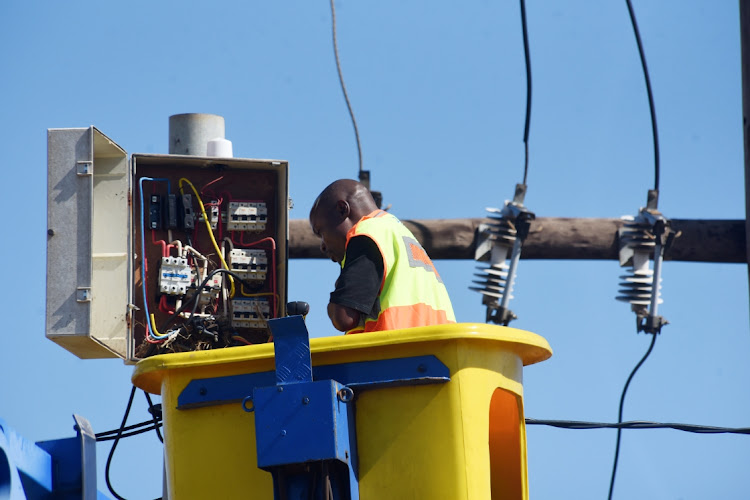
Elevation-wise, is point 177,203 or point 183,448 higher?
point 177,203

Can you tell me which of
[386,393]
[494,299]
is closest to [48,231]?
[386,393]

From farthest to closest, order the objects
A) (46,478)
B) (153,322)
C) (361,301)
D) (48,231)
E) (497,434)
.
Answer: (153,322) → (48,231) → (361,301) → (497,434) → (46,478)

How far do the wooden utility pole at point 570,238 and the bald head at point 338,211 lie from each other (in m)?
1.81

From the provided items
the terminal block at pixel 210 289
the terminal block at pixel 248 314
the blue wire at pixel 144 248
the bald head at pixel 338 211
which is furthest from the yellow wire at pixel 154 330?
the bald head at pixel 338 211

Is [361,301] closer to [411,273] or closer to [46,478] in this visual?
[411,273]

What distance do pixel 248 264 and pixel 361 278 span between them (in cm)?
148

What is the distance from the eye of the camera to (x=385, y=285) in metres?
4.52

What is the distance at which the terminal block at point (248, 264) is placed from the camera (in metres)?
5.79

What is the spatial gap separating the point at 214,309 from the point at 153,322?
31 cm

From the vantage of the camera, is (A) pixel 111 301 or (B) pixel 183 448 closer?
(B) pixel 183 448

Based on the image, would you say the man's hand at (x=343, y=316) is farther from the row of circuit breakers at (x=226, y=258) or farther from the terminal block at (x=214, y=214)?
the terminal block at (x=214, y=214)

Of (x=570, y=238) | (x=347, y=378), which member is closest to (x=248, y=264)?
(x=570, y=238)

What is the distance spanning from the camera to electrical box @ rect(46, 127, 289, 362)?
5340 mm

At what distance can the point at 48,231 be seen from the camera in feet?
17.2
